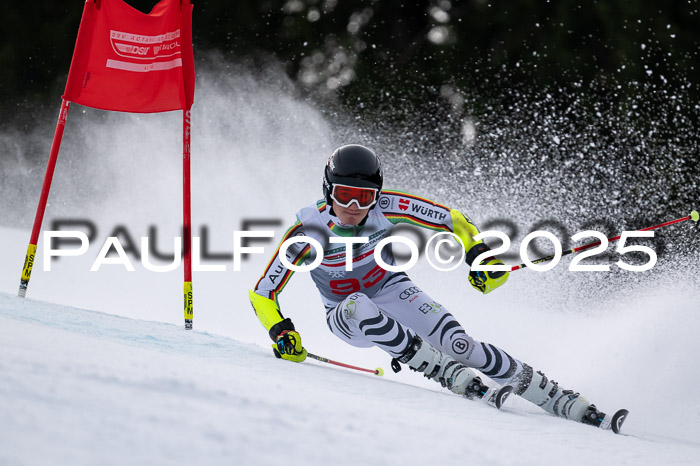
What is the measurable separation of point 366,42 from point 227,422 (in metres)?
14.1

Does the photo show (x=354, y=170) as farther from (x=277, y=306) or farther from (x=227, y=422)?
(x=227, y=422)

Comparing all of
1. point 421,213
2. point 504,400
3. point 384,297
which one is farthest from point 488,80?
point 504,400

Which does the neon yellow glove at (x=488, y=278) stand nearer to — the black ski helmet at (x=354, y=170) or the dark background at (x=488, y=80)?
the black ski helmet at (x=354, y=170)

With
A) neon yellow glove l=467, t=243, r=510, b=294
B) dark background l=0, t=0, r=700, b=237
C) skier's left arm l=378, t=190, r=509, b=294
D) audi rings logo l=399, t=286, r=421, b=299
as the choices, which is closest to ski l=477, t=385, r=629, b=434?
neon yellow glove l=467, t=243, r=510, b=294

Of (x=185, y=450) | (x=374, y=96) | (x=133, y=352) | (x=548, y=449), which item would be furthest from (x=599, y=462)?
(x=374, y=96)

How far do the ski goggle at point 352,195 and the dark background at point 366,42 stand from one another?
10344 millimetres

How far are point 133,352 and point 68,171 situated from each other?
1295 centimetres

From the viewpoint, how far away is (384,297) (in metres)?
3.55

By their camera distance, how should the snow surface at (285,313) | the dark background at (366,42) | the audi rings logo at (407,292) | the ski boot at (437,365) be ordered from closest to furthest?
the snow surface at (285,313), the ski boot at (437,365), the audi rings logo at (407,292), the dark background at (366,42)

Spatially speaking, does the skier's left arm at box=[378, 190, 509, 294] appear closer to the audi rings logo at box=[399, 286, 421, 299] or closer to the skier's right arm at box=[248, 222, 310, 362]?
the audi rings logo at box=[399, 286, 421, 299]

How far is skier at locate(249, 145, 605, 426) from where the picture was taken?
3129mm

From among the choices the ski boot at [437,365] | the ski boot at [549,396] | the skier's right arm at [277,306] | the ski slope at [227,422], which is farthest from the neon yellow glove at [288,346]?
the ski boot at [549,396]

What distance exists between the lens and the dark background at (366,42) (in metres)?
13.3

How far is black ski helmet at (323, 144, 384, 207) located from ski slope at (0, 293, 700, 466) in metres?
1.02
